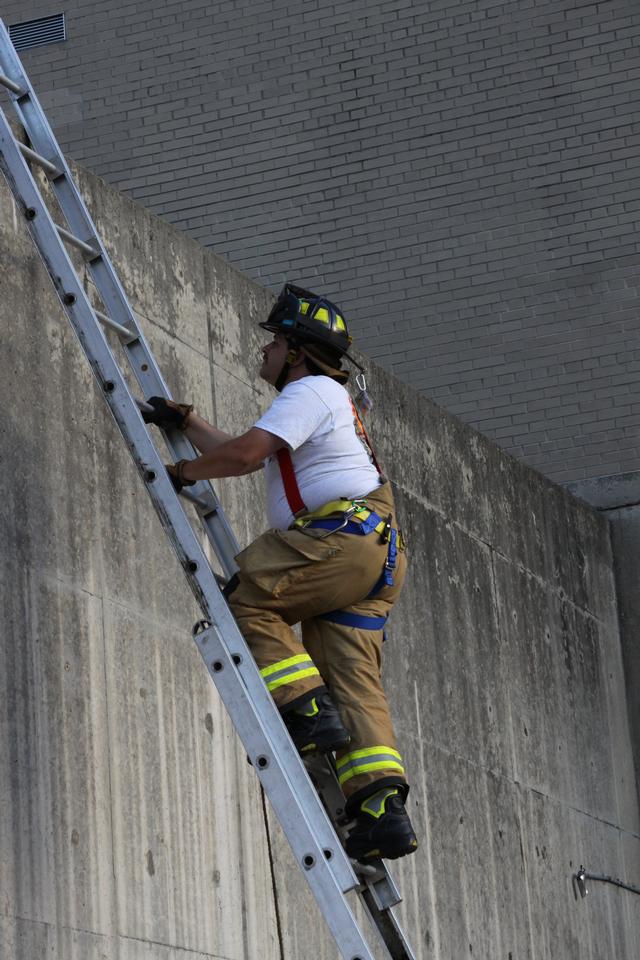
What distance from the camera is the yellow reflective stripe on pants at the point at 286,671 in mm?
5516

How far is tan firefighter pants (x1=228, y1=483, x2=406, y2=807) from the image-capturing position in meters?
5.58

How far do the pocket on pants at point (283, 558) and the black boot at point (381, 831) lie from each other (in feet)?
2.29

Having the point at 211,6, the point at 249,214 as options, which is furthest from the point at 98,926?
the point at 211,6

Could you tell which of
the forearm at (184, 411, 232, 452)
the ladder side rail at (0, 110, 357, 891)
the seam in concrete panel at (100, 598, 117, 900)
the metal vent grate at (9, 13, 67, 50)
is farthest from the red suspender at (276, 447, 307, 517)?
the metal vent grate at (9, 13, 67, 50)

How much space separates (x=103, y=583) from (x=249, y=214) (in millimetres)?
7832

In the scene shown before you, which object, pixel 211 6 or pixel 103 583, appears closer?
pixel 103 583

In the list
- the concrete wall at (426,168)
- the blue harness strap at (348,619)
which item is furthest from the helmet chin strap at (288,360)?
the concrete wall at (426,168)

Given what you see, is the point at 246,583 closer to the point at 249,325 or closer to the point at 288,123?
the point at 249,325

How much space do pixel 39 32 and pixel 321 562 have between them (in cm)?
1007

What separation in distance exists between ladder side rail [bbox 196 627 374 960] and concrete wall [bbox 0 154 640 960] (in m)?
0.87

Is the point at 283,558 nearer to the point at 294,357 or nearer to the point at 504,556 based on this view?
the point at 294,357

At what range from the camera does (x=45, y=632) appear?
6.21m

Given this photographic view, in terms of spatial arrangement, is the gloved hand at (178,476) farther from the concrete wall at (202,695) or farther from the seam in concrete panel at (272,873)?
the seam in concrete panel at (272,873)

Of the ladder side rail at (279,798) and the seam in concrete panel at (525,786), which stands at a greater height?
the seam in concrete panel at (525,786)
